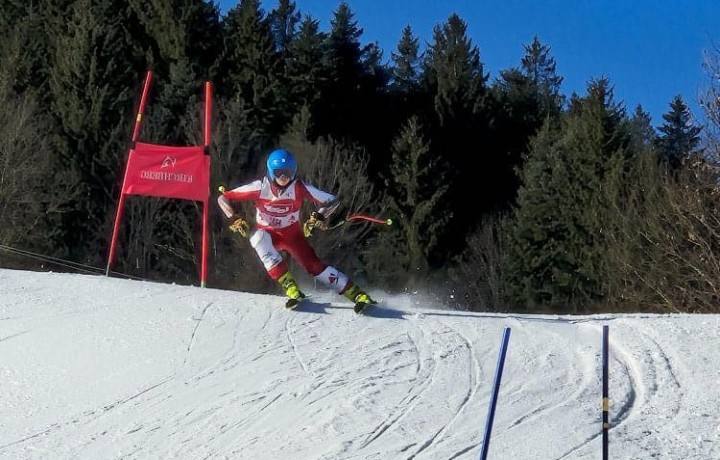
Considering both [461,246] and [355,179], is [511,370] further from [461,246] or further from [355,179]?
[461,246]

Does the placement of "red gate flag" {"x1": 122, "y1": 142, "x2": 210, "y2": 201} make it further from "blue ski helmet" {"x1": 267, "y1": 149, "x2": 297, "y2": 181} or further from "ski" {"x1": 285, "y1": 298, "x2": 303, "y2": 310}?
"ski" {"x1": 285, "y1": 298, "x2": 303, "y2": 310}

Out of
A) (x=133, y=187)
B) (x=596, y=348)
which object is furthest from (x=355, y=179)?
(x=596, y=348)

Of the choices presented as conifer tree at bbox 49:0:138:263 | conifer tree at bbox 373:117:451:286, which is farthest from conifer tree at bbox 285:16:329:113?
conifer tree at bbox 49:0:138:263

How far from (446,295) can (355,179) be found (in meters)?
7.34

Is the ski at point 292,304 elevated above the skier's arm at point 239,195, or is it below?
below

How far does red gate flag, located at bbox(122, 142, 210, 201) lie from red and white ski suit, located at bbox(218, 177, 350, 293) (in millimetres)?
1776

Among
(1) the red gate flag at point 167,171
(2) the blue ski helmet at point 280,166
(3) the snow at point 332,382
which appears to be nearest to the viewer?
(3) the snow at point 332,382

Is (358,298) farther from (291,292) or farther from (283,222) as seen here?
(283,222)

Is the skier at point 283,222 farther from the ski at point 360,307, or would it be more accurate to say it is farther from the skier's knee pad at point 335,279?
the ski at point 360,307

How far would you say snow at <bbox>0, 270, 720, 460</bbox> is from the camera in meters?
6.73

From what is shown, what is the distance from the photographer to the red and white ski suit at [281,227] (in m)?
10.9

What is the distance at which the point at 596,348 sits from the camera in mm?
8992

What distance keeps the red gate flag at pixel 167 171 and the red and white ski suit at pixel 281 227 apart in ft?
5.83

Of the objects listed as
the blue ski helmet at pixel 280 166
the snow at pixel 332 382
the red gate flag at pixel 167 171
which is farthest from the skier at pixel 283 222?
the red gate flag at pixel 167 171
